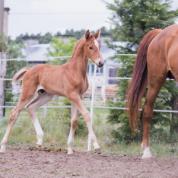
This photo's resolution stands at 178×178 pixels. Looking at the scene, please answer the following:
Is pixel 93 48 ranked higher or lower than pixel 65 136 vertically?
higher

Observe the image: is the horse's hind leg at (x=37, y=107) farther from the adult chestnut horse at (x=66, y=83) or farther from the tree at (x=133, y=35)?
the tree at (x=133, y=35)

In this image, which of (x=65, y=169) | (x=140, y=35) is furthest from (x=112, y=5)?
(x=65, y=169)

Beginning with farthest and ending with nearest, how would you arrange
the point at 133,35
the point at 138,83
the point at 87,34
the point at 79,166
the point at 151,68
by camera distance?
the point at 133,35
the point at 87,34
the point at 138,83
the point at 151,68
the point at 79,166

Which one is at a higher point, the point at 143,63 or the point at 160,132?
the point at 143,63

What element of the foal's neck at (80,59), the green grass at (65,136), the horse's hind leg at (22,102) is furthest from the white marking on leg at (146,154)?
the horse's hind leg at (22,102)

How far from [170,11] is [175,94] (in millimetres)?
1699

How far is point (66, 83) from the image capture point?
786 cm

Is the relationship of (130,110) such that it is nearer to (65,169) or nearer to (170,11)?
(65,169)

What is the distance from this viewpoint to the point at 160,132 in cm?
935

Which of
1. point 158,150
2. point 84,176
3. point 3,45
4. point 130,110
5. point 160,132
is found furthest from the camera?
point 3,45

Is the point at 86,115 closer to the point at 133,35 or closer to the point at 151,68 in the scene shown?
the point at 151,68

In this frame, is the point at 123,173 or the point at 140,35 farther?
the point at 140,35

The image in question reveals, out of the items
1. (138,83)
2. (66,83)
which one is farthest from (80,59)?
(138,83)

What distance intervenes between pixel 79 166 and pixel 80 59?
220 cm
